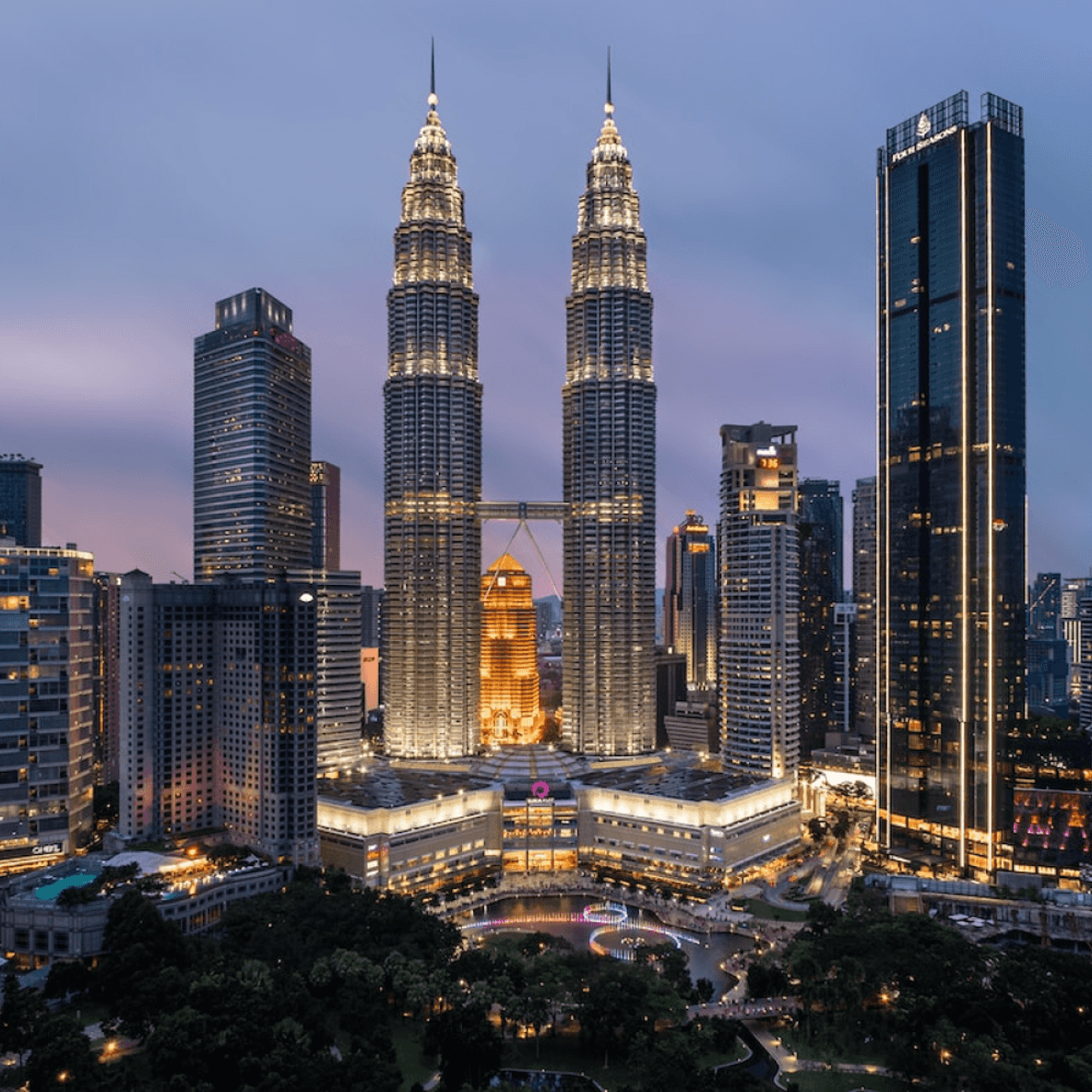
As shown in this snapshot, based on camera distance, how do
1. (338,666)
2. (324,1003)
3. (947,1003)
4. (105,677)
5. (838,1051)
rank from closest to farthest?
(947,1003), (838,1051), (324,1003), (338,666), (105,677)

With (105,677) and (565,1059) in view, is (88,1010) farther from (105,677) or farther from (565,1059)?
(105,677)

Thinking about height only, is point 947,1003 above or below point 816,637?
below

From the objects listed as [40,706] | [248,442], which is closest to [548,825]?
[40,706]

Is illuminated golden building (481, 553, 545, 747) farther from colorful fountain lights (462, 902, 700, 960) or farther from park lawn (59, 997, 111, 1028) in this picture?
park lawn (59, 997, 111, 1028)

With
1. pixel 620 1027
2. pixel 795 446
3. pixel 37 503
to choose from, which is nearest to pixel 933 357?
pixel 795 446

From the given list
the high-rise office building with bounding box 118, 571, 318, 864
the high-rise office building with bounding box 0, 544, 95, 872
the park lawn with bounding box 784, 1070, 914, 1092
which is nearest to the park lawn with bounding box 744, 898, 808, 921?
the park lawn with bounding box 784, 1070, 914, 1092

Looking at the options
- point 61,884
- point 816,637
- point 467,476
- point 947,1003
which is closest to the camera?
point 947,1003

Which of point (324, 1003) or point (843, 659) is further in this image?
point (843, 659)

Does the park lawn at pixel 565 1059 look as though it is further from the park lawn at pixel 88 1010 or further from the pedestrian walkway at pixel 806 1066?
the park lawn at pixel 88 1010
